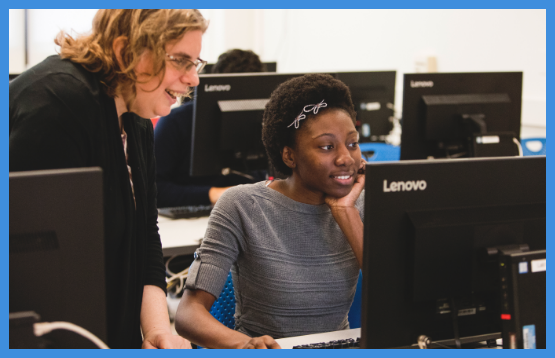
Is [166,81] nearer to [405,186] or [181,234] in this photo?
[405,186]

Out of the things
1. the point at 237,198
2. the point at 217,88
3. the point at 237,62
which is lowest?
the point at 237,198

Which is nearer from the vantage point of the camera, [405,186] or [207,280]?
[405,186]

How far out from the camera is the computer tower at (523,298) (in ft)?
2.95

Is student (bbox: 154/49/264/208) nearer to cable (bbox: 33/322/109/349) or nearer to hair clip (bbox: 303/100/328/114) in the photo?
hair clip (bbox: 303/100/328/114)

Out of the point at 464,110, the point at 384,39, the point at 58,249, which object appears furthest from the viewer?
the point at 384,39

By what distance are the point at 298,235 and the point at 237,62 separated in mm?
1441

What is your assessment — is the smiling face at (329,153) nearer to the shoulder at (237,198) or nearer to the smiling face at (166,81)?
the shoulder at (237,198)

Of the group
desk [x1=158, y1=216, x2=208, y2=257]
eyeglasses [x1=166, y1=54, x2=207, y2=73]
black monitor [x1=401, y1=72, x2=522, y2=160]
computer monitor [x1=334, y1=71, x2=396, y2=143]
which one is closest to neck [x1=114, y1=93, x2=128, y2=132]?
eyeglasses [x1=166, y1=54, x2=207, y2=73]

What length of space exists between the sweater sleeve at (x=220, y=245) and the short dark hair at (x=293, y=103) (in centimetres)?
18

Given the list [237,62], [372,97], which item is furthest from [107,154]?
[372,97]

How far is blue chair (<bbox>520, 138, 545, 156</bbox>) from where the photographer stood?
2.91 metres

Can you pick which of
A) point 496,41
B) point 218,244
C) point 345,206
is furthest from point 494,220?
point 496,41

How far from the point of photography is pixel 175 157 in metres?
2.40

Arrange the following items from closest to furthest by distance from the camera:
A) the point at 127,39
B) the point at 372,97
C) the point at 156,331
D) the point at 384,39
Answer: the point at 127,39 < the point at 156,331 < the point at 372,97 < the point at 384,39
